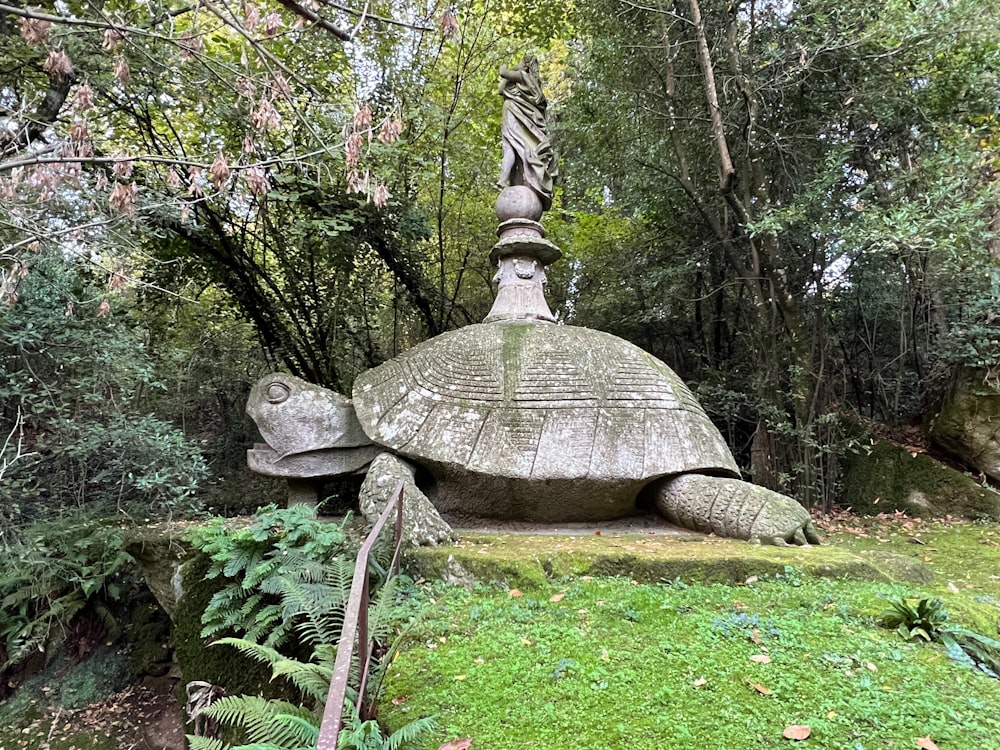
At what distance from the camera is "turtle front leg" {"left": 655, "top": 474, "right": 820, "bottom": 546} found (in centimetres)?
342

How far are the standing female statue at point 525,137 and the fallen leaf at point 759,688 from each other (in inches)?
156

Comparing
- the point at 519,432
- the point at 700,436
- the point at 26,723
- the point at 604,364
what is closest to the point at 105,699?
the point at 26,723

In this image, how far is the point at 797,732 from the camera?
168cm

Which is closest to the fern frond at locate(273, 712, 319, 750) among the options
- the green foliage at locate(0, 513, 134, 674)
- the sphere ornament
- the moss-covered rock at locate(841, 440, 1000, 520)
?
the green foliage at locate(0, 513, 134, 674)

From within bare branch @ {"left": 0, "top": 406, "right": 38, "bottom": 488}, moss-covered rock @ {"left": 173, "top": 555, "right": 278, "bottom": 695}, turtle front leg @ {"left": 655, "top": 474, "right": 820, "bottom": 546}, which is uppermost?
bare branch @ {"left": 0, "top": 406, "right": 38, "bottom": 488}

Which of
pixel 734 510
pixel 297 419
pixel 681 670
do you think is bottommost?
pixel 681 670

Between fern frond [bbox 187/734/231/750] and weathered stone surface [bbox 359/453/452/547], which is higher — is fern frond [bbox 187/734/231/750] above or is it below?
below

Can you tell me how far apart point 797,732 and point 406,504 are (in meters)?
2.25

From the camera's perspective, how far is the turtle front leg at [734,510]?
3.42 m

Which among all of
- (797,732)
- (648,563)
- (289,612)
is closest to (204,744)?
(289,612)

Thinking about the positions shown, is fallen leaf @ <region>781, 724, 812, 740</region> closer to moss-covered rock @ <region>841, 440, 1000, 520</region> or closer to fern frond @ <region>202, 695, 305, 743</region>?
fern frond @ <region>202, 695, 305, 743</region>

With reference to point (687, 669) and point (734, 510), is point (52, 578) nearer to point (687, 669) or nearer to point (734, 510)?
point (687, 669)

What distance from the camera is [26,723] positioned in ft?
13.7

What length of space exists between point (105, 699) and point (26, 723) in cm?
48
